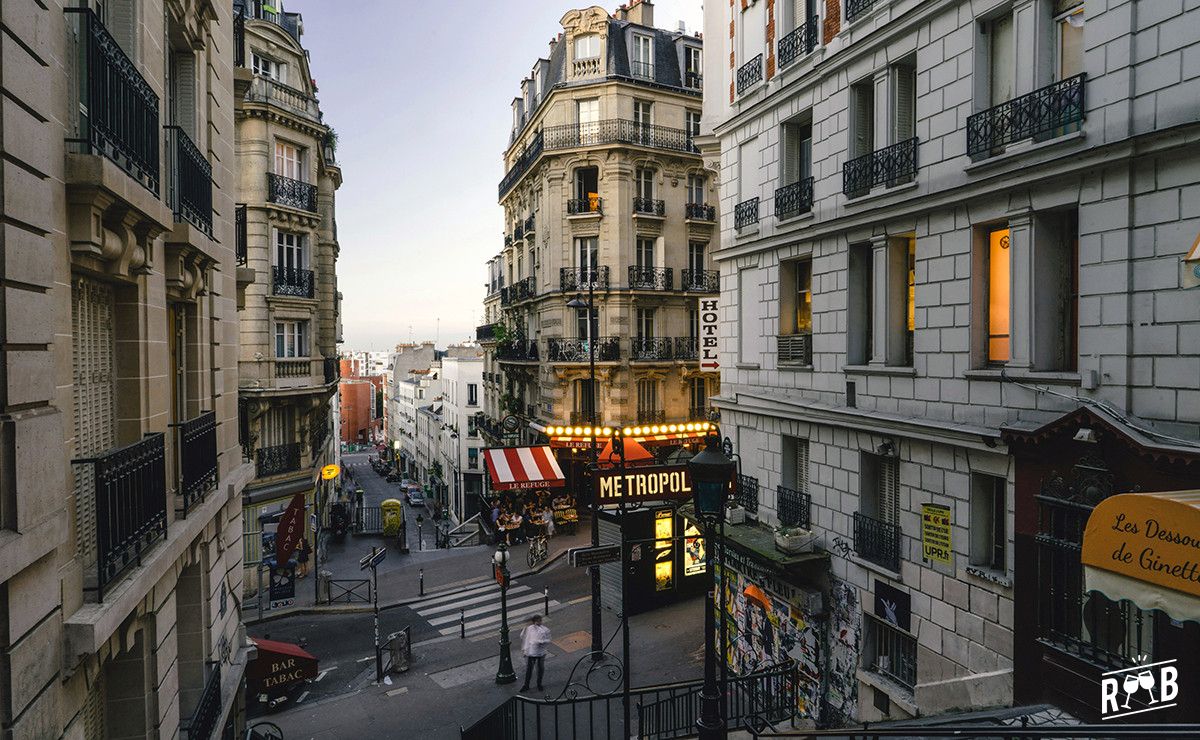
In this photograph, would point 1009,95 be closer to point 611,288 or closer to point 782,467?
point 782,467

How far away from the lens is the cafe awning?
20.5 feet

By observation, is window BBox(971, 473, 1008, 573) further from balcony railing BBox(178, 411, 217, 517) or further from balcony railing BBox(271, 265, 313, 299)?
balcony railing BBox(271, 265, 313, 299)

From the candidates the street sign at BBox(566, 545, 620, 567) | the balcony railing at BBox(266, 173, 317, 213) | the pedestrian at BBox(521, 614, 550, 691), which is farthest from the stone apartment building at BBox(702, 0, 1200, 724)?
the balcony railing at BBox(266, 173, 317, 213)

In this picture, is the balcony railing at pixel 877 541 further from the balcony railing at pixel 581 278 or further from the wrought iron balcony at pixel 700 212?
the wrought iron balcony at pixel 700 212

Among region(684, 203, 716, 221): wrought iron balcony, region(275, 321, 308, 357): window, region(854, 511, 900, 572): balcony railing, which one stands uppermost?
region(684, 203, 716, 221): wrought iron balcony

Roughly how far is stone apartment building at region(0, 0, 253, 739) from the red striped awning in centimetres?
1367

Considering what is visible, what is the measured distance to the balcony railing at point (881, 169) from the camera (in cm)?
1146

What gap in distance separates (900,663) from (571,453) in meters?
22.4

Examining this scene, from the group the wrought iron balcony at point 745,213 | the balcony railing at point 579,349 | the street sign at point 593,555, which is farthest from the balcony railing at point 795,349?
the balcony railing at point 579,349

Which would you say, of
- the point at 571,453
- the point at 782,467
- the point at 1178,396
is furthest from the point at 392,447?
the point at 1178,396

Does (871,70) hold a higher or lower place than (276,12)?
lower

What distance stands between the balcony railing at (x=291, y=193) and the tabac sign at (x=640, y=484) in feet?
63.9

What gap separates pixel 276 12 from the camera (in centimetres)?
2773

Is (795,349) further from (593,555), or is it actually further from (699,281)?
(699,281)
